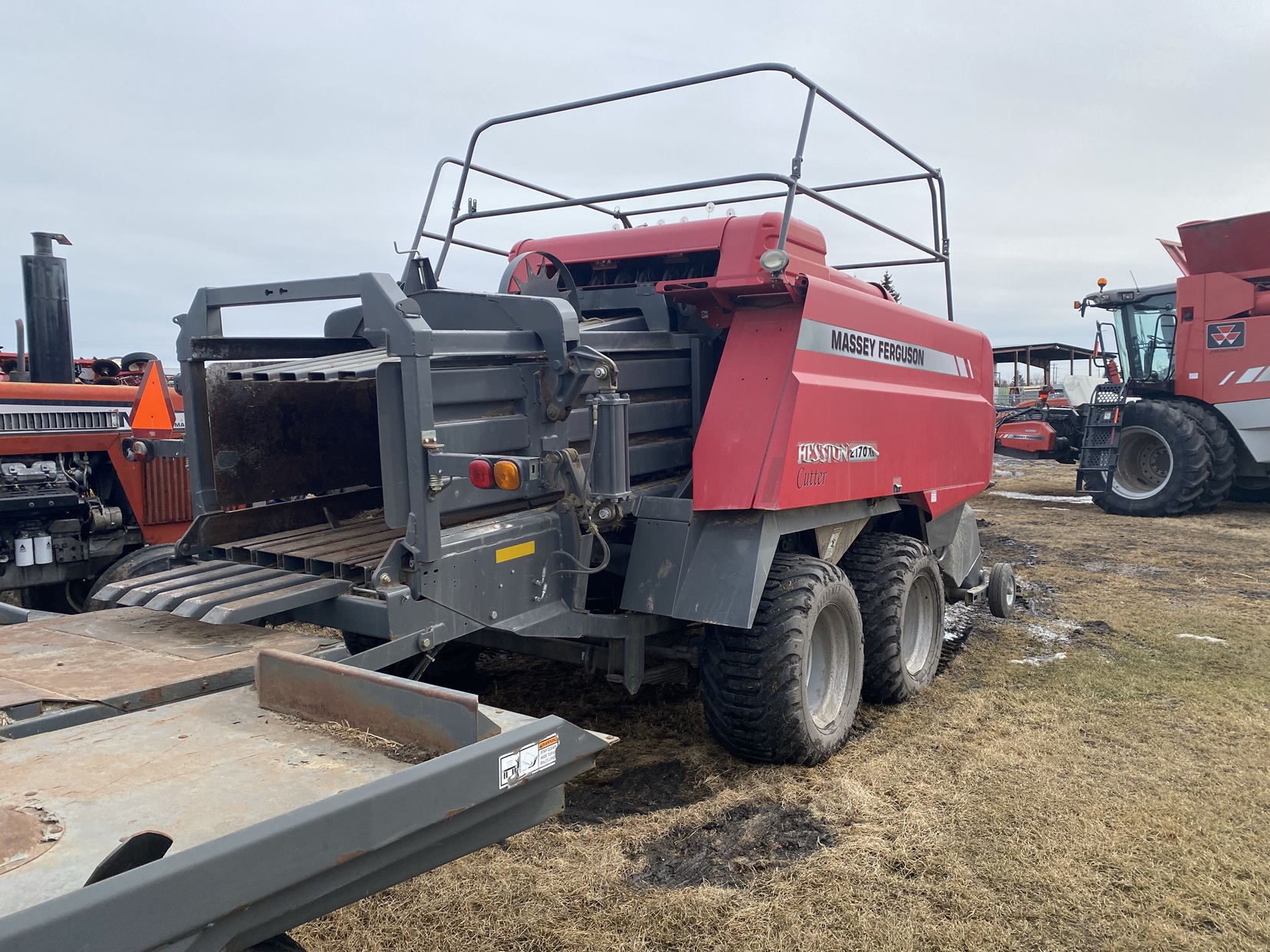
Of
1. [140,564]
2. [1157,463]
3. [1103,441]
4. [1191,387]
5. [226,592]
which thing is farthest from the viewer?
[1157,463]

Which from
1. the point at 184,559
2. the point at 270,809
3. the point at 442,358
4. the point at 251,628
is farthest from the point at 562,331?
the point at 270,809

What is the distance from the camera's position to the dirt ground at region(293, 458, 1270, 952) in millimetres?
2754

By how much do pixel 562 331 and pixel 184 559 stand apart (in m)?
1.67

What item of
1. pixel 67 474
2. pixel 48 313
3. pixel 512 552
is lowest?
pixel 512 552

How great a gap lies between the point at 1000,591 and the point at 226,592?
500 cm

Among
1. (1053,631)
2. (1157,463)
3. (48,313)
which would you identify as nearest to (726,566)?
(1053,631)

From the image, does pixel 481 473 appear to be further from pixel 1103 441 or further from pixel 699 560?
pixel 1103 441

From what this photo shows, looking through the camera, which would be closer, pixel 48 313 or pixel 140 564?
pixel 140 564

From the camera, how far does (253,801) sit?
189cm

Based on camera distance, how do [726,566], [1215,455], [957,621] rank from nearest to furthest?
[726,566] < [957,621] < [1215,455]

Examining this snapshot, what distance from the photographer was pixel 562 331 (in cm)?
336

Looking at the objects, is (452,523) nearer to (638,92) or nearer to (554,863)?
(554,863)

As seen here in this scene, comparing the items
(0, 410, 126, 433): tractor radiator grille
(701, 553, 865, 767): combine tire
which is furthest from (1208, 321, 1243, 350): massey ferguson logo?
(0, 410, 126, 433): tractor radiator grille

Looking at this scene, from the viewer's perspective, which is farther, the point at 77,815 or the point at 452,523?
the point at 452,523
